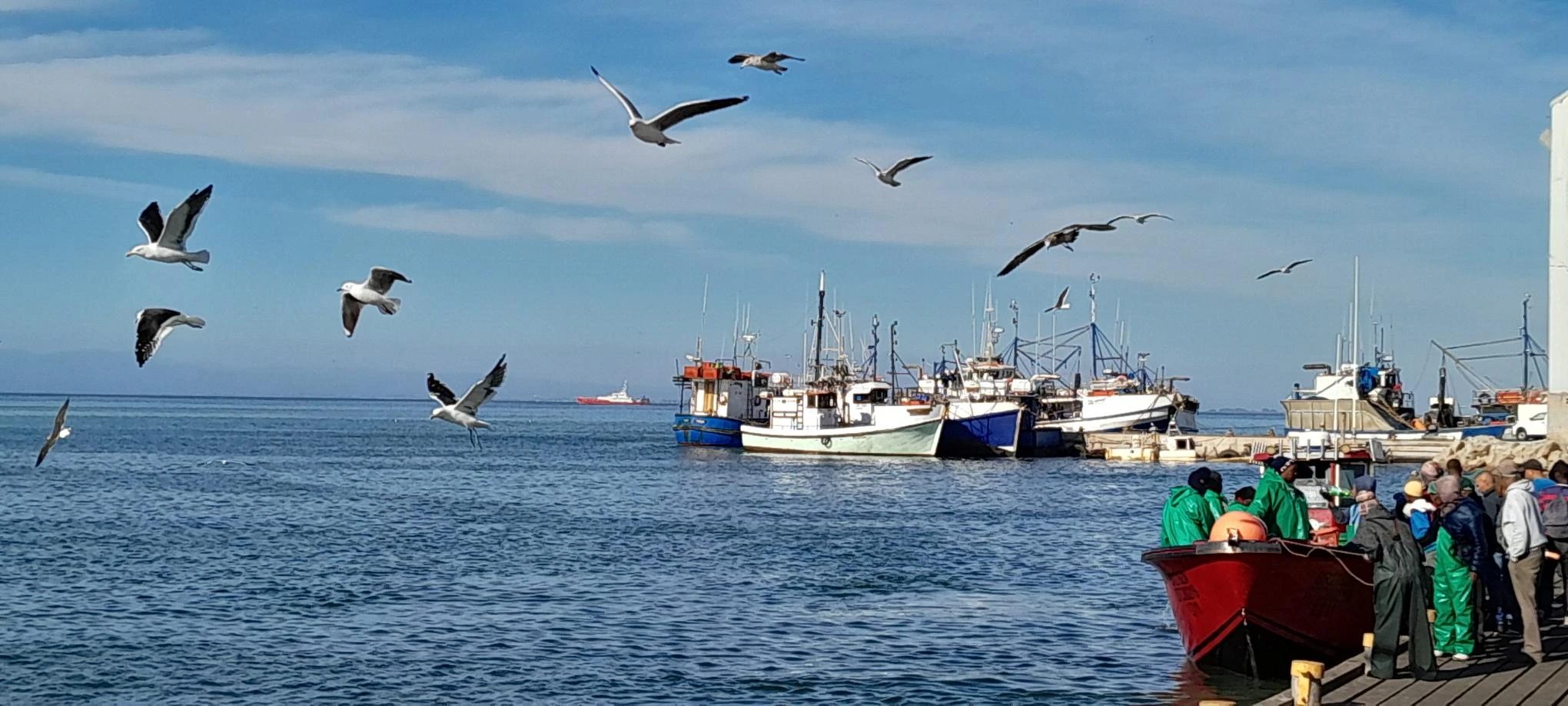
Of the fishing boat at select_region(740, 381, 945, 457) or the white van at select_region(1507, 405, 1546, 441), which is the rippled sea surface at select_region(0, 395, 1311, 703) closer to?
the white van at select_region(1507, 405, 1546, 441)

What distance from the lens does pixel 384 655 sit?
1920 centimetres

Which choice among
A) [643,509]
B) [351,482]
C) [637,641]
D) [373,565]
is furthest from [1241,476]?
[637,641]

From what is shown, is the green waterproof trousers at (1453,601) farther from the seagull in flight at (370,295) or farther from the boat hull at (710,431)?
the boat hull at (710,431)

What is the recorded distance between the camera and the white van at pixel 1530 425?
62.0m

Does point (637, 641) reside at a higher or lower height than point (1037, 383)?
lower

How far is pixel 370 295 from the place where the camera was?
14391 mm

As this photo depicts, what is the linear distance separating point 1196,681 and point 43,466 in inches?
2353

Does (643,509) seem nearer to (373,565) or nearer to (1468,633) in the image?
(373,565)

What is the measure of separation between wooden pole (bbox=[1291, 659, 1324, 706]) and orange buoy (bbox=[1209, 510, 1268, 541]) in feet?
12.8

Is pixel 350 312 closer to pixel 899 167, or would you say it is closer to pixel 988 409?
pixel 899 167

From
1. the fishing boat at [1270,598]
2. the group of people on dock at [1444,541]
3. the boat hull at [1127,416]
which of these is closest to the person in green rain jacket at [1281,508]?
the group of people on dock at [1444,541]

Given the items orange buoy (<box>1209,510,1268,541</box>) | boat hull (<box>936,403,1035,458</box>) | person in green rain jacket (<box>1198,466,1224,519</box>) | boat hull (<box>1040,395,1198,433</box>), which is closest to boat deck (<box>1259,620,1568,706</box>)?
orange buoy (<box>1209,510,1268,541</box>)

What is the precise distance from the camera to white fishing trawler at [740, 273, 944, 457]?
76.7m

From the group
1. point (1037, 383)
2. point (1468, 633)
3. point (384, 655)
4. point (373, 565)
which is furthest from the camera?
point (1037, 383)
